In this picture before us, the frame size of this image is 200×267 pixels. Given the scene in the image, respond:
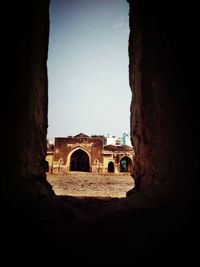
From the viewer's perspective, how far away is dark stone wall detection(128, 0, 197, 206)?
6.24 feet

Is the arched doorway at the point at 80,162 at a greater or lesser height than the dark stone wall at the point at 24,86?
lesser

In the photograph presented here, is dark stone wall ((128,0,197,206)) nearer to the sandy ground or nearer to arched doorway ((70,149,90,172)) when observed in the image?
the sandy ground

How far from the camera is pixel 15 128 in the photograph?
2.32m

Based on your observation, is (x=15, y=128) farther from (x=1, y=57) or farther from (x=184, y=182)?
(x=184, y=182)

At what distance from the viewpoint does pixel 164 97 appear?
2424 mm

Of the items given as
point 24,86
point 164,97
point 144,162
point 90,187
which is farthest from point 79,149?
point 164,97

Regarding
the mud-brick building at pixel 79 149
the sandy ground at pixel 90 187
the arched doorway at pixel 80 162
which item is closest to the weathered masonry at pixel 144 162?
the sandy ground at pixel 90 187

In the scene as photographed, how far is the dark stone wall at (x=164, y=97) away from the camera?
1901mm

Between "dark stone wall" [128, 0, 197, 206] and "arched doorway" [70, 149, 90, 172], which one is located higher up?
"dark stone wall" [128, 0, 197, 206]

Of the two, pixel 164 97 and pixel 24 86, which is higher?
pixel 24 86

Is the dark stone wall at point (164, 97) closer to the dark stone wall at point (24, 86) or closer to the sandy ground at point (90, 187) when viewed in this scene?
the dark stone wall at point (24, 86)

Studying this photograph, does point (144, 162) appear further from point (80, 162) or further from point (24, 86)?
point (80, 162)

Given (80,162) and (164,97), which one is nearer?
(164,97)

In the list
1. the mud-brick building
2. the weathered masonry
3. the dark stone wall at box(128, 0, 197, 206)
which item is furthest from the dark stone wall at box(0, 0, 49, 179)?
the mud-brick building
